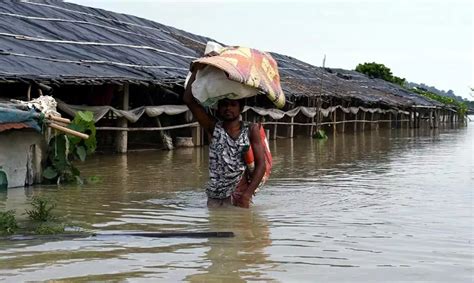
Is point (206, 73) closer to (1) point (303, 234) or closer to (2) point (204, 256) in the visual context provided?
(1) point (303, 234)

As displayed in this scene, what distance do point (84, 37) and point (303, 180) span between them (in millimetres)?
7491

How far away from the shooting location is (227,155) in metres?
6.02

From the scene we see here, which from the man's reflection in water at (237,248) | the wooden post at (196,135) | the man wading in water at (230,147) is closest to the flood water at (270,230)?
the man's reflection in water at (237,248)

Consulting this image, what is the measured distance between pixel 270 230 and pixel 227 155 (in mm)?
960

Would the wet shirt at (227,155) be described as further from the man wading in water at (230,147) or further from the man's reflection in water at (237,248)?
the man's reflection in water at (237,248)

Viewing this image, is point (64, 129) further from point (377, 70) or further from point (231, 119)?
point (377, 70)

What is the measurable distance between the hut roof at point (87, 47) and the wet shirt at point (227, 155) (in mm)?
5074

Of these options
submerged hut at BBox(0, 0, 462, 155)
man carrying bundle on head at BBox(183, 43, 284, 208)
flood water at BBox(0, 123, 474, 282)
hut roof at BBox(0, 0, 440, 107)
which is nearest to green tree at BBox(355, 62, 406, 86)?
submerged hut at BBox(0, 0, 462, 155)

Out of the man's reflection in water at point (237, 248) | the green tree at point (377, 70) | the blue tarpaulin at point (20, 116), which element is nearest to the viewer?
the man's reflection in water at point (237, 248)

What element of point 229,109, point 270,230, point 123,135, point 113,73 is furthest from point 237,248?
point 123,135

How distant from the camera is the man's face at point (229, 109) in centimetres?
594

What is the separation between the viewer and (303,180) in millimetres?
9641

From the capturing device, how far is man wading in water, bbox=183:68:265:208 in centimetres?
599

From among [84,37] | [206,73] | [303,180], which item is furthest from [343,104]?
[206,73]
